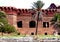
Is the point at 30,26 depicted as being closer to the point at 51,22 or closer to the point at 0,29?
the point at 51,22

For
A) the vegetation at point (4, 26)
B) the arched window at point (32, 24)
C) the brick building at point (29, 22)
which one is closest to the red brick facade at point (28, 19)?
the brick building at point (29, 22)

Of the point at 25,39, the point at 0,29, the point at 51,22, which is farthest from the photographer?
the point at 51,22

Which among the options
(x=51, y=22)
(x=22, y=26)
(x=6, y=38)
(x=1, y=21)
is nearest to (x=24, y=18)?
(x=22, y=26)

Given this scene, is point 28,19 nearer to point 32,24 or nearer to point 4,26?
point 32,24

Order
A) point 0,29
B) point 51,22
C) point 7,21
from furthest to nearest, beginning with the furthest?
point 51,22 → point 7,21 → point 0,29

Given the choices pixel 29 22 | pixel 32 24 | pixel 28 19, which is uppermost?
pixel 28 19

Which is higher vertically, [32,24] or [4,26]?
[4,26]

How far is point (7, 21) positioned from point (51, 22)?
8.25 m

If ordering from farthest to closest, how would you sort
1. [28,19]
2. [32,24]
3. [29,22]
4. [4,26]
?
[32,24]
[29,22]
[28,19]
[4,26]

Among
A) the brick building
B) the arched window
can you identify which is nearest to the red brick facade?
the brick building

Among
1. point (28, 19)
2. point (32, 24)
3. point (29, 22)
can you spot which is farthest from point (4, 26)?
point (32, 24)

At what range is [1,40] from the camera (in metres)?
22.3

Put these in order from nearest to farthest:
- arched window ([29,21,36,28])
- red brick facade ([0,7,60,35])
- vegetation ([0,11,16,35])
Answer: vegetation ([0,11,16,35]), red brick facade ([0,7,60,35]), arched window ([29,21,36,28])

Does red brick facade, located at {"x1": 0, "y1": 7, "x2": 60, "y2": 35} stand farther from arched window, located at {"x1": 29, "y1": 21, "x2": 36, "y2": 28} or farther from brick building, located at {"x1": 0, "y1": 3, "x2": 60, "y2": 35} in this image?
arched window, located at {"x1": 29, "y1": 21, "x2": 36, "y2": 28}
